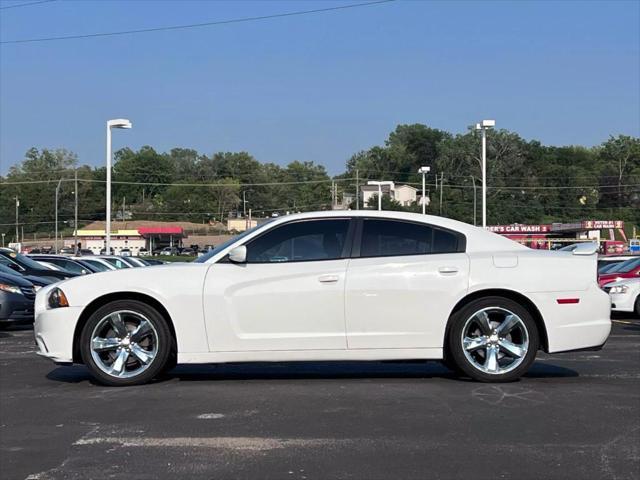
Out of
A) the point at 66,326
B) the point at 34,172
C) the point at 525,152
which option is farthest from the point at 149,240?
the point at 66,326

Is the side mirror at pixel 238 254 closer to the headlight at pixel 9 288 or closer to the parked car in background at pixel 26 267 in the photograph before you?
the headlight at pixel 9 288

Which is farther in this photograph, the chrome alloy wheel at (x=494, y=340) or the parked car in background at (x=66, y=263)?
the parked car in background at (x=66, y=263)

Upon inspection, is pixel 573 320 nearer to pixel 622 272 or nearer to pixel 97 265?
pixel 622 272

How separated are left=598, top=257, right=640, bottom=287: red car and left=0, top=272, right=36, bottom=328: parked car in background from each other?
11946 mm

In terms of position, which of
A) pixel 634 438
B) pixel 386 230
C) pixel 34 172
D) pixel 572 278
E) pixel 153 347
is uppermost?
pixel 34 172

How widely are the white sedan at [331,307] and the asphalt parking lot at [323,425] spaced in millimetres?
333

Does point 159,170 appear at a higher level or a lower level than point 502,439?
higher

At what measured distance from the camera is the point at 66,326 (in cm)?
654

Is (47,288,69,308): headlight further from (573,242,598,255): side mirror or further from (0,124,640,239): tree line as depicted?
(0,124,640,239): tree line

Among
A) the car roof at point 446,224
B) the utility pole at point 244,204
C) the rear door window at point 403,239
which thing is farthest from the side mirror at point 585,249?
the utility pole at point 244,204

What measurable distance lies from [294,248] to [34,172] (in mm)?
123634

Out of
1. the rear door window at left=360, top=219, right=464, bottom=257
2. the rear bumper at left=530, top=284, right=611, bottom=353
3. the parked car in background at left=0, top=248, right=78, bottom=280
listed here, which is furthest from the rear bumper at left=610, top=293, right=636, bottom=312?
the parked car in background at left=0, top=248, right=78, bottom=280

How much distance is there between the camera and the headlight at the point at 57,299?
6.59 metres

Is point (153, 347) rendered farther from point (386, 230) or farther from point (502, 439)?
point (502, 439)
